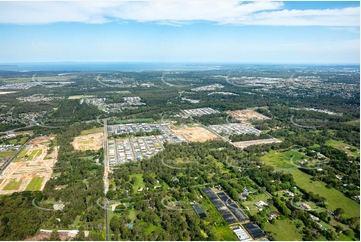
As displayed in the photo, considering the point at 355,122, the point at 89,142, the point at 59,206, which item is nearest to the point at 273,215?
the point at 59,206

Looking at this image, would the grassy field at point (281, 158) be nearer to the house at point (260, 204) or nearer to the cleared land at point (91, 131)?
the house at point (260, 204)

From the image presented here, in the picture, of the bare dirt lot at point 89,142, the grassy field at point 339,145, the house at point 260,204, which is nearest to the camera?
the house at point 260,204

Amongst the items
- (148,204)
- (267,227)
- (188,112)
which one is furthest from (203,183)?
(188,112)

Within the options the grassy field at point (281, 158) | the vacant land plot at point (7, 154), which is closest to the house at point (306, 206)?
the grassy field at point (281, 158)

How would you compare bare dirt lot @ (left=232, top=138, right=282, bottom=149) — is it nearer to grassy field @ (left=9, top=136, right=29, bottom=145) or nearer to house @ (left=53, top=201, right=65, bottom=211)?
house @ (left=53, top=201, right=65, bottom=211)

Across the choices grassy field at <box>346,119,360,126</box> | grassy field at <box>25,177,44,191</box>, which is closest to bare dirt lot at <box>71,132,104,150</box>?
grassy field at <box>25,177,44,191</box>
